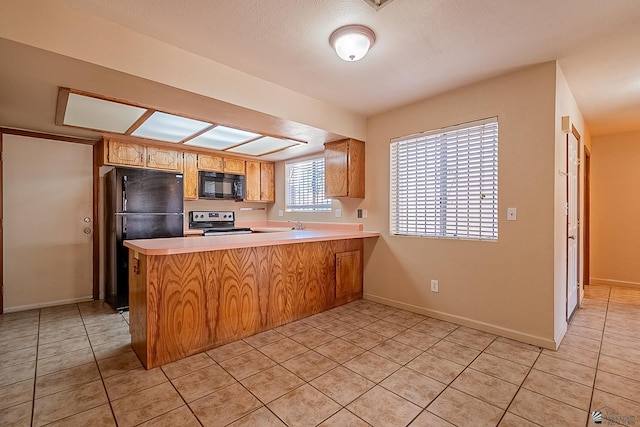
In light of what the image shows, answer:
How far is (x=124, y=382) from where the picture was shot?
206cm

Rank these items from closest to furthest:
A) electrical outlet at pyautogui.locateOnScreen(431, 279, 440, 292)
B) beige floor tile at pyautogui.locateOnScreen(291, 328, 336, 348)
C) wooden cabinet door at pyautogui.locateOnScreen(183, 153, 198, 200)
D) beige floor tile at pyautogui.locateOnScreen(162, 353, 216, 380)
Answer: beige floor tile at pyautogui.locateOnScreen(162, 353, 216, 380), beige floor tile at pyautogui.locateOnScreen(291, 328, 336, 348), electrical outlet at pyautogui.locateOnScreen(431, 279, 440, 292), wooden cabinet door at pyautogui.locateOnScreen(183, 153, 198, 200)

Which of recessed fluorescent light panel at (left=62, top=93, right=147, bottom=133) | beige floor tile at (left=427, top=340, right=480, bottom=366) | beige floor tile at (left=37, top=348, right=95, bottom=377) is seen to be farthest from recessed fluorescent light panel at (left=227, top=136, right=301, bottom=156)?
beige floor tile at (left=427, top=340, right=480, bottom=366)

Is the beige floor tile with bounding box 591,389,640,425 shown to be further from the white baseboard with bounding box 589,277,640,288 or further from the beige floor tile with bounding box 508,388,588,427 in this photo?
the white baseboard with bounding box 589,277,640,288

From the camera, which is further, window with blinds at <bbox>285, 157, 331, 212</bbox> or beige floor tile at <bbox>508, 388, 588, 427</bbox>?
window with blinds at <bbox>285, 157, 331, 212</bbox>

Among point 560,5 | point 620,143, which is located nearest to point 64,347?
point 560,5

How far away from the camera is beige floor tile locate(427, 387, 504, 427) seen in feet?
5.49

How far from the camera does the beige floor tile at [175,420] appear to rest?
5.40 ft

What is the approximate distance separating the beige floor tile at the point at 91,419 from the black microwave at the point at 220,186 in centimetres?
337

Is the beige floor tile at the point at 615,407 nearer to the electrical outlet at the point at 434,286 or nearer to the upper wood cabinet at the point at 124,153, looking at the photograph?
the electrical outlet at the point at 434,286

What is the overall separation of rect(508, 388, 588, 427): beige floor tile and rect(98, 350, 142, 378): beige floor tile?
2.61 m

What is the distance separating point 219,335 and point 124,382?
2.45 ft

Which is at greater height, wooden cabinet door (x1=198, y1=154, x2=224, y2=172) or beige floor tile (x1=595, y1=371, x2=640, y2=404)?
wooden cabinet door (x1=198, y1=154, x2=224, y2=172)

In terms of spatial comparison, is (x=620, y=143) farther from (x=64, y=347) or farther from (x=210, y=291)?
(x=64, y=347)

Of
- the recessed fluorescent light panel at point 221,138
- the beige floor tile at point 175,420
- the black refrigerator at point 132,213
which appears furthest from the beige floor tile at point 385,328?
the black refrigerator at point 132,213
